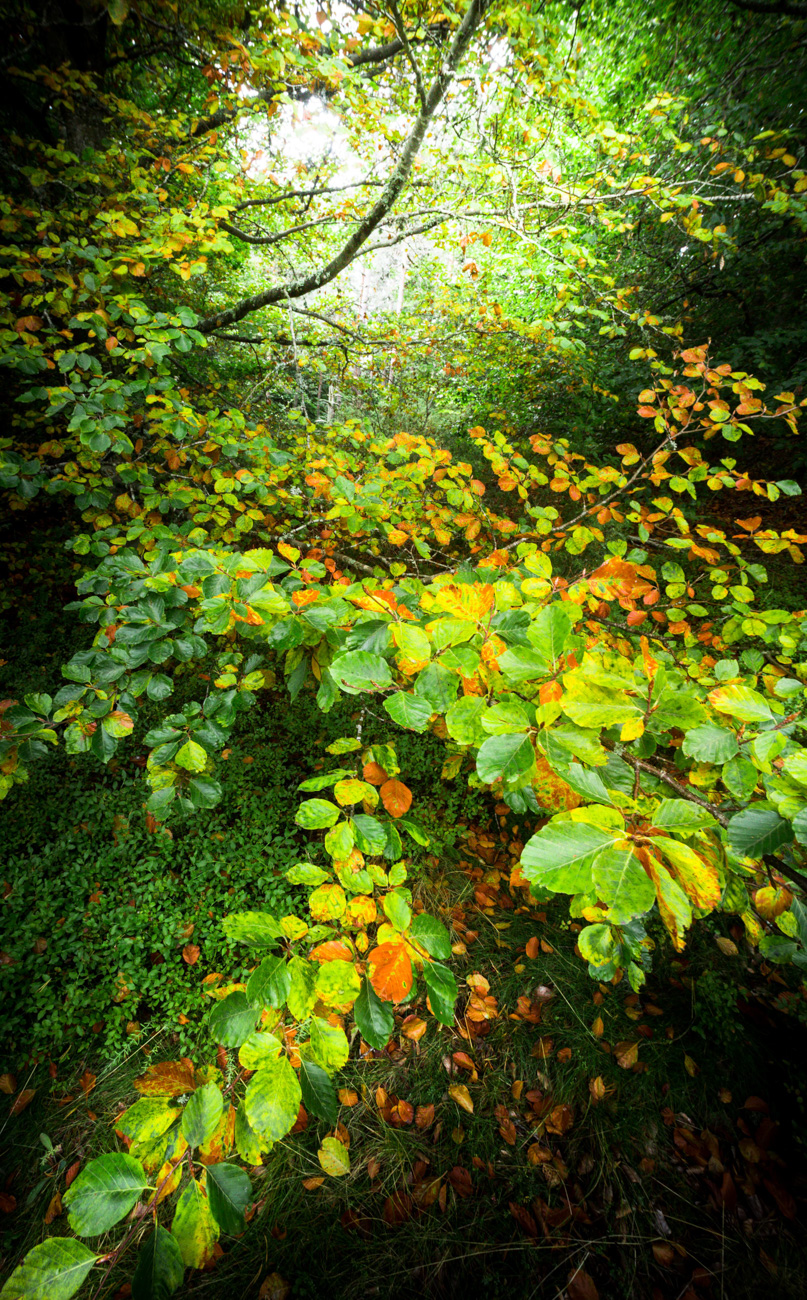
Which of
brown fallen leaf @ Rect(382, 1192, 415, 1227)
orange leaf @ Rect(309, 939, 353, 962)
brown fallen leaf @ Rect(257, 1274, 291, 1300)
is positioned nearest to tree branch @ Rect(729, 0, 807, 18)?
orange leaf @ Rect(309, 939, 353, 962)

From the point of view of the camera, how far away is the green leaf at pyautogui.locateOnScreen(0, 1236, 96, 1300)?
1.87 ft

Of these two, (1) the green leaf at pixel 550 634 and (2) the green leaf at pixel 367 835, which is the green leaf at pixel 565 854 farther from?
(2) the green leaf at pixel 367 835

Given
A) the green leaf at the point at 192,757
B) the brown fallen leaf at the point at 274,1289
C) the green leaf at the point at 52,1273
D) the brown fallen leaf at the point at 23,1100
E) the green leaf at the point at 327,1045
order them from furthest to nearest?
1. the brown fallen leaf at the point at 23,1100
2. the brown fallen leaf at the point at 274,1289
3. the green leaf at the point at 192,757
4. the green leaf at the point at 327,1045
5. the green leaf at the point at 52,1273

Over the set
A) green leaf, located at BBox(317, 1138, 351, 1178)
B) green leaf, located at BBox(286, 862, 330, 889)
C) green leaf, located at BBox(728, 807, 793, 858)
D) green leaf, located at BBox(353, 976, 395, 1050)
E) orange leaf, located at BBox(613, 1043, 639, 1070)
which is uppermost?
green leaf, located at BBox(728, 807, 793, 858)

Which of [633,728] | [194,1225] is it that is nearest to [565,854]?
[633,728]

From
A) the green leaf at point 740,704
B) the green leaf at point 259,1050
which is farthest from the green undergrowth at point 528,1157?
the green leaf at point 740,704

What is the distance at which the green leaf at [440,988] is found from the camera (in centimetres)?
85

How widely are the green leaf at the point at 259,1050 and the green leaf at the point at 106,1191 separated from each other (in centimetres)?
17

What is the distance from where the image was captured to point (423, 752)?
3.28 m

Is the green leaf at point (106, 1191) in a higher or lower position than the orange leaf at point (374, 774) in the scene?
lower

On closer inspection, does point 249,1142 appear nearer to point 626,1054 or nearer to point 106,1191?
point 106,1191

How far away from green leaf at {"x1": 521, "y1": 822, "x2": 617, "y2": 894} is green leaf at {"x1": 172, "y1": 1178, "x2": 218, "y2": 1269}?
657mm

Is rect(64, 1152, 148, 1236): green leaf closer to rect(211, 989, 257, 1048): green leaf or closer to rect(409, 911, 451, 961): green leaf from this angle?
rect(211, 989, 257, 1048): green leaf

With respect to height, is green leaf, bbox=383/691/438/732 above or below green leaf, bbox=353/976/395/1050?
above
